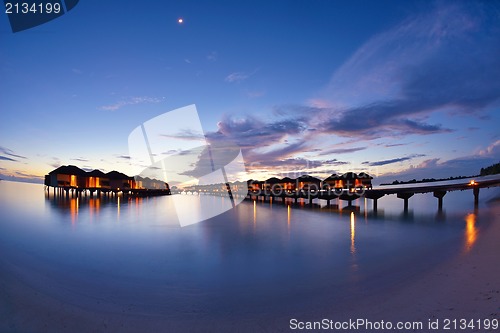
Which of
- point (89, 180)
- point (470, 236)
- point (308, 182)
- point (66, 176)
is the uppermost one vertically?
point (66, 176)

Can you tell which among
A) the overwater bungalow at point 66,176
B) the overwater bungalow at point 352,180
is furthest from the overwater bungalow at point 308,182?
the overwater bungalow at point 66,176

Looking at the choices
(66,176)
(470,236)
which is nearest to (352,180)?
(470,236)

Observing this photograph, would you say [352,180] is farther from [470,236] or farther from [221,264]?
[221,264]

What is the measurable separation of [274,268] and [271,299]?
300 centimetres

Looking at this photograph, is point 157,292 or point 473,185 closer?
point 157,292

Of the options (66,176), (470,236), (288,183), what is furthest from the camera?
(288,183)

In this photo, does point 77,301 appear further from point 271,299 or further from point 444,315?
point 444,315

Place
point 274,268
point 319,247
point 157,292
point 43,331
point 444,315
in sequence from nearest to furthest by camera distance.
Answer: point 444,315 < point 43,331 < point 157,292 < point 274,268 < point 319,247

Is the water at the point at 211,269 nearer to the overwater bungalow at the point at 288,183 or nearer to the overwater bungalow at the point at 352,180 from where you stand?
the overwater bungalow at the point at 352,180

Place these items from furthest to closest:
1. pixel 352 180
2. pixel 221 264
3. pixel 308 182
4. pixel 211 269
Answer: pixel 308 182 < pixel 352 180 < pixel 221 264 < pixel 211 269

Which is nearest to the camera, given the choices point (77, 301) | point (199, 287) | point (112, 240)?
point (77, 301)

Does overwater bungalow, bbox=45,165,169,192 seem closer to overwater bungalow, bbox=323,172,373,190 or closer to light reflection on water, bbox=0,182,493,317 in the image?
light reflection on water, bbox=0,182,493,317

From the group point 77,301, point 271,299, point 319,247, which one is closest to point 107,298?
point 77,301

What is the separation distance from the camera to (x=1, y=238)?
1586 centimetres
